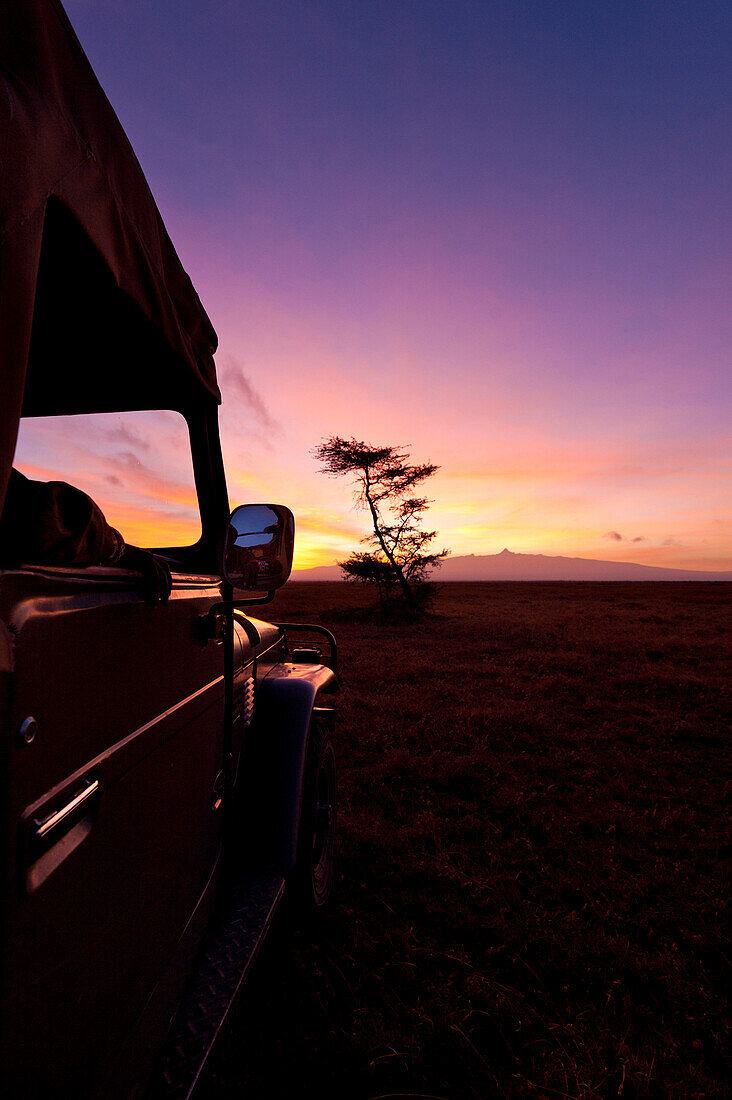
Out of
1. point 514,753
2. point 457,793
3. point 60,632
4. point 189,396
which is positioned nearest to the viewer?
point 60,632

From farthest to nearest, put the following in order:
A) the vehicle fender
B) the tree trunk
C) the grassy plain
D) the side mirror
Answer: the tree trunk
the vehicle fender
the grassy plain
the side mirror

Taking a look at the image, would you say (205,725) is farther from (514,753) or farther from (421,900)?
(514,753)

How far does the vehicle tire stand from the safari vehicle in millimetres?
235

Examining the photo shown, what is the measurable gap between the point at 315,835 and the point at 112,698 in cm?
188

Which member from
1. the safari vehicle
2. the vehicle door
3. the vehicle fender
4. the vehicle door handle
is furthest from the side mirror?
the vehicle fender

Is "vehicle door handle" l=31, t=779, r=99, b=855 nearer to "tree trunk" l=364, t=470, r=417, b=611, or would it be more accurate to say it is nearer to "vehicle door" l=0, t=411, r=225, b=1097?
"vehicle door" l=0, t=411, r=225, b=1097

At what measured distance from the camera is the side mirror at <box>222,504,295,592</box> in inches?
54.5

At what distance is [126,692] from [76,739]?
0.62 feet

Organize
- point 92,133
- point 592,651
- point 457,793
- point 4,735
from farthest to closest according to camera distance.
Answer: point 592,651
point 457,793
point 92,133
point 4,735

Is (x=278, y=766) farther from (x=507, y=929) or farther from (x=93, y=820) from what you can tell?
(x=507, y=929)

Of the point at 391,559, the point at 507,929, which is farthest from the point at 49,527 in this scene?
the point at 391,559

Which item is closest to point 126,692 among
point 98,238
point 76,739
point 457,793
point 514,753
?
point 76,739

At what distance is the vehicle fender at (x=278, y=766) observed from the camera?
200cm

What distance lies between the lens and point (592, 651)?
10.3m
